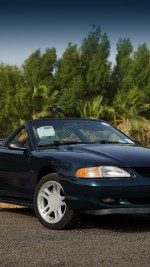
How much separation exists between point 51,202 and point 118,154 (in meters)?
0.97

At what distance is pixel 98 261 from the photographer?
17.0 ft

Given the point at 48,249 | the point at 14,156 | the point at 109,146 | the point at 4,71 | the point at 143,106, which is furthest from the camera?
the point at 4,71

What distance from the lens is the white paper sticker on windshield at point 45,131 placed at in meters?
8.18

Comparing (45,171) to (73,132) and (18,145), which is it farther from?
(73,132)

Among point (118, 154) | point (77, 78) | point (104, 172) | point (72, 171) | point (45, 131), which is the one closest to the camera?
point (104, 172)

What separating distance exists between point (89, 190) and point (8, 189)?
192cm

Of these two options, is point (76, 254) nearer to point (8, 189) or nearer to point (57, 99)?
point (8, 189)

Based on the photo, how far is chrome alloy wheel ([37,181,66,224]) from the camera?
23.4 ft

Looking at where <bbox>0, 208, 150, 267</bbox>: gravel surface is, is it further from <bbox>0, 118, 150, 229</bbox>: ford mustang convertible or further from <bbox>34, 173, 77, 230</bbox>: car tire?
<bbox>0, 118, 150, 229</bbox>: ford mustang convertible

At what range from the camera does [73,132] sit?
8344mm

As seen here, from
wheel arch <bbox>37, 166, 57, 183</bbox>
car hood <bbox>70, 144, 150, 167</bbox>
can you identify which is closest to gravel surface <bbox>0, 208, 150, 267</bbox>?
wheel arch <bbox>37, 166, 57, 183</bbox>

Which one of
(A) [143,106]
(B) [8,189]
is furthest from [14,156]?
(A) [143,106]

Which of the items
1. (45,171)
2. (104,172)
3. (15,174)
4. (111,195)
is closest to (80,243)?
(111,195)

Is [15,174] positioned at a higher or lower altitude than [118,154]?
lower
